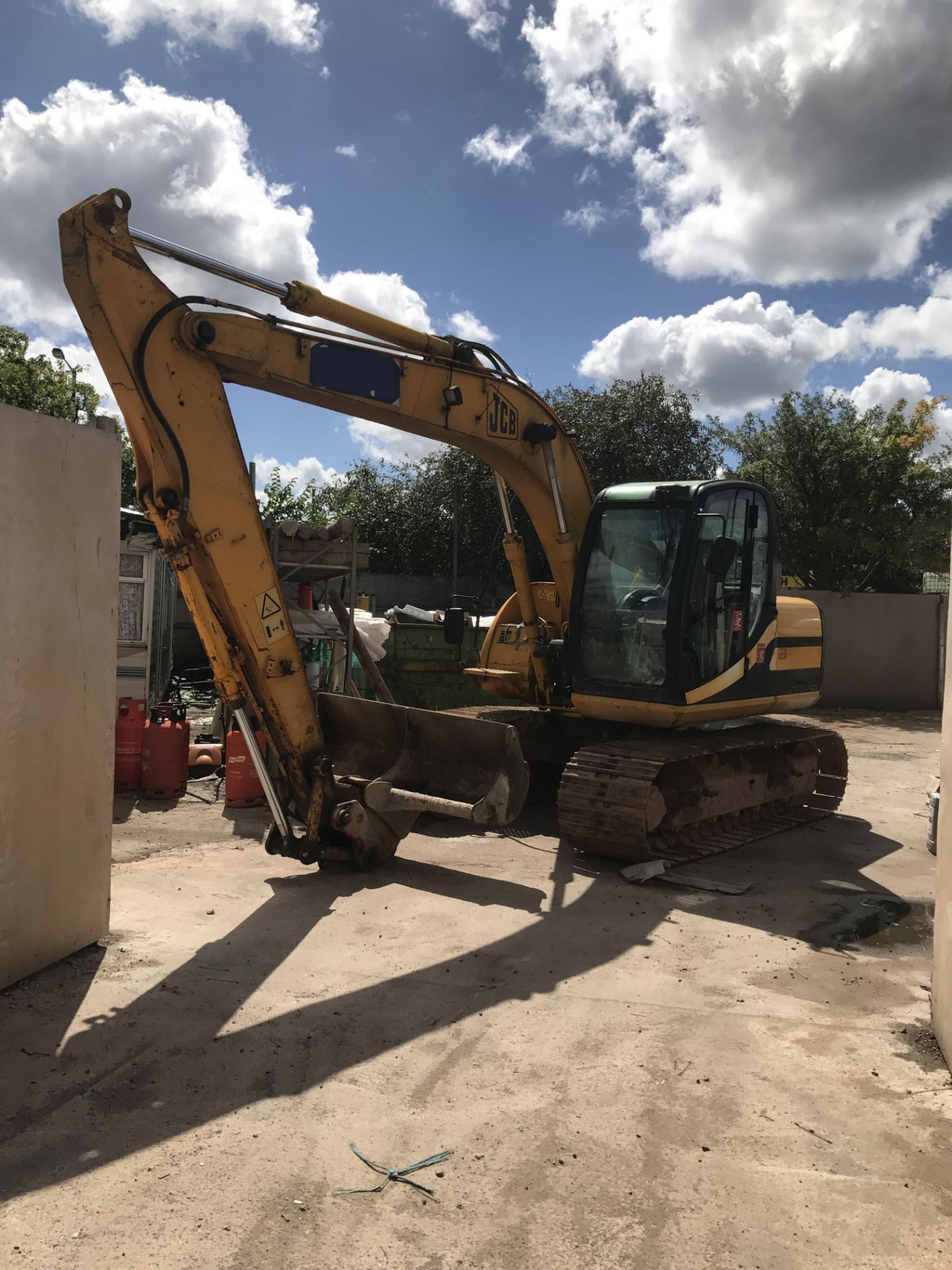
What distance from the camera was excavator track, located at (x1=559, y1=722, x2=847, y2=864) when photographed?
21.5 ft

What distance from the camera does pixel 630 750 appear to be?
692 centimetres

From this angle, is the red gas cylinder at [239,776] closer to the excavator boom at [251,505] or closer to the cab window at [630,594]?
the excavator boom at [251,505]

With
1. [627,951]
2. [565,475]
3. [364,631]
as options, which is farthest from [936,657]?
[627,951]

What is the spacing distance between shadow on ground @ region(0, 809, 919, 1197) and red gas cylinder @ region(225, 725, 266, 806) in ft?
6.88

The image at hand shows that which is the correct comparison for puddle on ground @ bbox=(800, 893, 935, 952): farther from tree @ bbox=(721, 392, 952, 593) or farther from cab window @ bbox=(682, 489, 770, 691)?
tree @ bbox=(721, 392, 952, 593)

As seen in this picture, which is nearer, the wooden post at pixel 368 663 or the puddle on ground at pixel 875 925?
the puddle on ground at pixel 875 925

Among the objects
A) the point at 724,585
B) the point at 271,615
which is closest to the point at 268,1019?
the point at 271,615

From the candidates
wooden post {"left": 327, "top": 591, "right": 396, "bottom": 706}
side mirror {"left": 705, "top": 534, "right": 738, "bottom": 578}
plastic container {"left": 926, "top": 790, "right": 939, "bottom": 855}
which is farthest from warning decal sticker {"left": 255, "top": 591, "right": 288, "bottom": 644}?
plastic container {"left": 926, "top": 790, "right": 939, "bottom": 855}

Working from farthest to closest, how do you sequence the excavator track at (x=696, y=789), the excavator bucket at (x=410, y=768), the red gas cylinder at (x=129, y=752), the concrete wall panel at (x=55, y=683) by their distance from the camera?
the red gas cylinder at (x=129, y=752)
the excavator track at (x=696, y=789)
the excavator bucket at (x=410, y=768)
the concrete wall panel at (x=55, y=683)

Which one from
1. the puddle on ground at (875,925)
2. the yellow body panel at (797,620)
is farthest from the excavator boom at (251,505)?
the yellow body panel at (797,620)

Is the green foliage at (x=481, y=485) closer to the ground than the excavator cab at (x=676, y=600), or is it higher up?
higher up

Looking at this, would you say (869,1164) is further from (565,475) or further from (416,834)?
(565,475)

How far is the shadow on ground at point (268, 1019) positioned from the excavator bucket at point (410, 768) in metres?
0.36

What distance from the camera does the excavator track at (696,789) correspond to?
6.56 m
